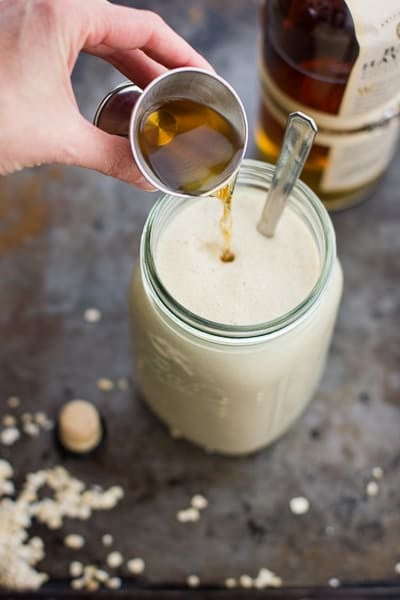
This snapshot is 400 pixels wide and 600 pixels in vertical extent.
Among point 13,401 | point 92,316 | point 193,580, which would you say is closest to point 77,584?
point 193,580

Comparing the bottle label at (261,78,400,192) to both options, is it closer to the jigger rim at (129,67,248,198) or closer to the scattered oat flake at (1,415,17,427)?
the jigger rim at (129,67,248,198)

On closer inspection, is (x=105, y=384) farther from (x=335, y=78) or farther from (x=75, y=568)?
(x=335, y=78)

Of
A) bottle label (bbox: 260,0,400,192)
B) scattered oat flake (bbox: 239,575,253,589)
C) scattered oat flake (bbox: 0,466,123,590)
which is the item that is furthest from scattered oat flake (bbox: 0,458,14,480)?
bottle label (bbox: 260,0,400,192)

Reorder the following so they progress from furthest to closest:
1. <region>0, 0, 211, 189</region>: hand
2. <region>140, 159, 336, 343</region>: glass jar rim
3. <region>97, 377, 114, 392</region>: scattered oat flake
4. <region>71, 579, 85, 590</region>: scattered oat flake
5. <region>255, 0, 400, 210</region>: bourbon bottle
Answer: <region>97, 377, 114, 392</region>: scattered oat flake
<region>71, 579, 85, 590</region>: scattered oat flake
<region>255, 0, 400, 210</region>: bourbon bottle
<region>140, 159, 336, 343</region>: glass jar rim
<region>0, 0, 211, 189</region>: hand

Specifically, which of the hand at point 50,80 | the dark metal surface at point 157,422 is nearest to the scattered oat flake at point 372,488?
the dark metal surface at point 157,422

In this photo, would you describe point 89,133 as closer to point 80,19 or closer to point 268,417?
point 80,19

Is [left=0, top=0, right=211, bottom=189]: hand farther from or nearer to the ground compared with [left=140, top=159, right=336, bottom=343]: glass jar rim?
farther from the ground
